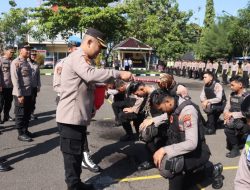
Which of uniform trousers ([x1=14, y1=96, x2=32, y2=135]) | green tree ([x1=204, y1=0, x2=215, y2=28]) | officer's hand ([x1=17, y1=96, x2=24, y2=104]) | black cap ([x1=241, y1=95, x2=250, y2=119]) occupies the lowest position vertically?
uniform trousers ([x1=14, y1=96, x2=32, y2=135])

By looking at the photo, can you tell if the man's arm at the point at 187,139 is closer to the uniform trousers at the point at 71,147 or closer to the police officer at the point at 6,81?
the uniform trousers at the point at 71,147

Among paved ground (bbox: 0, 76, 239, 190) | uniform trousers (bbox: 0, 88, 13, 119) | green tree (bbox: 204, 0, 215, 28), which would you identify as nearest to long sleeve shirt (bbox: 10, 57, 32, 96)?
paved ground (bbox: 0, 76, 239, 190)

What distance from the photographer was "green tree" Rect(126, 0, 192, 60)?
44000 millimetres

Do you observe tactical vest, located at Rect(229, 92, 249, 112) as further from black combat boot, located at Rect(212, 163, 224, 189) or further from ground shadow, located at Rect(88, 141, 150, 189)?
black combat boot, located at Rect(212, 163, 224, 189)

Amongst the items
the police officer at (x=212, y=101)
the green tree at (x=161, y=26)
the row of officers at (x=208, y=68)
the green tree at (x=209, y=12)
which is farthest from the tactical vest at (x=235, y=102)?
the green tree at (x=209, y=12)

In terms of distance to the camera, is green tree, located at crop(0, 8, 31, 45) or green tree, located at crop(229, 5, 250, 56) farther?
green tree, located at crop(0, 8, 31, 45)

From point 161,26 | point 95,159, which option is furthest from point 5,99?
point 161,26

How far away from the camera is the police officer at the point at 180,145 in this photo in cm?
394

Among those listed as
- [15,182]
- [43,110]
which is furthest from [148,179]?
[43,110]

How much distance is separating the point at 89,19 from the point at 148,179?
79.6 ft

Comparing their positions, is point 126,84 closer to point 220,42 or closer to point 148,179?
point 148,179

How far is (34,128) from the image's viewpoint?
8.28m

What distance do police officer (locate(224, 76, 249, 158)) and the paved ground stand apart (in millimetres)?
241

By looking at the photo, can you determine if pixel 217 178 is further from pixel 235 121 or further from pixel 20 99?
pixel 20 99
